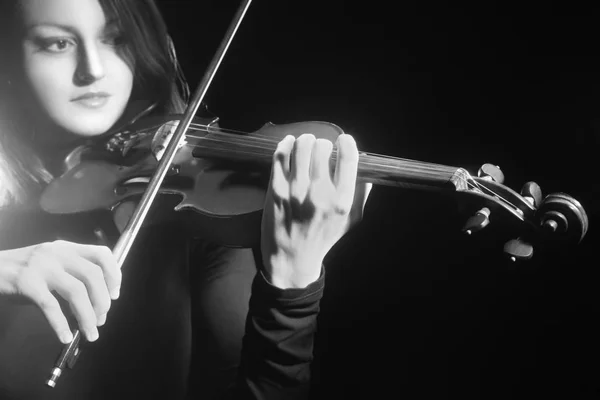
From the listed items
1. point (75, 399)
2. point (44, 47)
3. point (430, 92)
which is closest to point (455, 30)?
point (430, 92)

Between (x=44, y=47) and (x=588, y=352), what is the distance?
1414 millimetres

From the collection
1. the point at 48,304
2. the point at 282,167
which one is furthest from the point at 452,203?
the point at 48,304

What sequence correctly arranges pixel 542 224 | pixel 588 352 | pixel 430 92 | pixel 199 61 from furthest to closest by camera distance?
pixel 199 61
pixel 430 92
pixel 588 352
pixel 542 224

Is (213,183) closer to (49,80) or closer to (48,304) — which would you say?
(48,304)

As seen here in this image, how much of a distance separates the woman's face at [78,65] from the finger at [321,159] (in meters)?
0.63

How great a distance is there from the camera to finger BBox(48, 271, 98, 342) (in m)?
0.92

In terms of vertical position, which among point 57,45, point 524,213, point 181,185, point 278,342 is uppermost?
point 57,45

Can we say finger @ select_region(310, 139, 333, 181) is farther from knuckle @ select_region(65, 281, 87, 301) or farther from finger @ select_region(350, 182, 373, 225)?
knuckle @ select_region(65, 281, 87, 301)

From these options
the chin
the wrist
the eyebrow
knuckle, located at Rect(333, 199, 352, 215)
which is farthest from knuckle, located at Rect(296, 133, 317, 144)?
the eyebrow

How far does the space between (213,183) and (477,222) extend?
513mm

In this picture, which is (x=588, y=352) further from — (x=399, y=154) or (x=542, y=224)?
(x=399, y=154)

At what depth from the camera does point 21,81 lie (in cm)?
140

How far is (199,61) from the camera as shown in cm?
147

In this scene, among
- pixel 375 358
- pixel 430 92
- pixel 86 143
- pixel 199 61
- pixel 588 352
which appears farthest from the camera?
pixel 199 61
